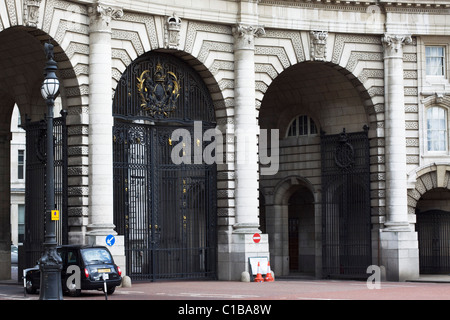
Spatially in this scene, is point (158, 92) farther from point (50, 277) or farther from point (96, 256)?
point (50, 277)

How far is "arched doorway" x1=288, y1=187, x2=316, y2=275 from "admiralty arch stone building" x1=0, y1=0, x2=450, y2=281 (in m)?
0.10

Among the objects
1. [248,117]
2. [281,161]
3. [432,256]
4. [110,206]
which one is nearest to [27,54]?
[110,206]

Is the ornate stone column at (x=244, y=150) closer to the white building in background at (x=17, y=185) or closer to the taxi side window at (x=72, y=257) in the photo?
the taxi side window at (x=72, y=257)

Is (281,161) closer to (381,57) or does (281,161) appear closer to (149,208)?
(381,57)

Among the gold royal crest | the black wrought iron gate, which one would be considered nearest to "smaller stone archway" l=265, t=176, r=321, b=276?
the black wrought iron gate

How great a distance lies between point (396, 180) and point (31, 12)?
715 inches

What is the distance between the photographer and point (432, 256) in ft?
154

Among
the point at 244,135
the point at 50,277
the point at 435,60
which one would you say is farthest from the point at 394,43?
the point at 50,277

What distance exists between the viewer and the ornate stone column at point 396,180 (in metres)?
43.8

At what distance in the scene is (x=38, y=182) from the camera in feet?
129

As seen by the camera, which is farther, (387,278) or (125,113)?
(387,278)

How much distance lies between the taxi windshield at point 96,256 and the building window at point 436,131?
60.8 ft

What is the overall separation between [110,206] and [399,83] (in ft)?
50.0

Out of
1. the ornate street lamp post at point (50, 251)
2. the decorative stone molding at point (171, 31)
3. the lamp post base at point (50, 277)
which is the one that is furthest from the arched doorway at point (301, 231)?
the lamp post base at point (50, 277)
